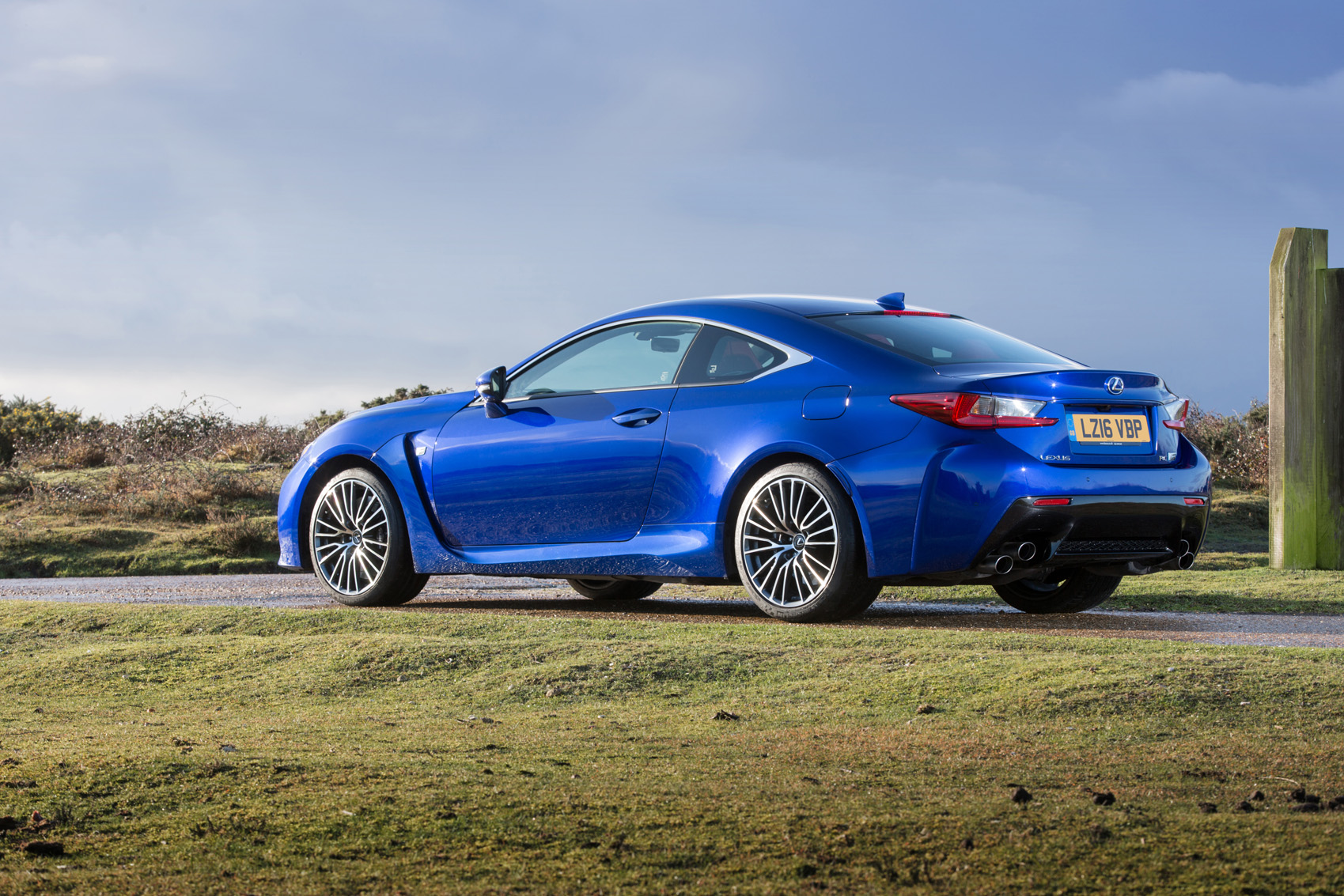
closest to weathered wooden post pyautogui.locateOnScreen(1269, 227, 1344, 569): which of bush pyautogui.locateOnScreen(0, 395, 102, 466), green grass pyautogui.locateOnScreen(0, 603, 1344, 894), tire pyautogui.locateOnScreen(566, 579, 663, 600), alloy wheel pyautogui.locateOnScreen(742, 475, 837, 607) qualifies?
tire pyautogui.locateOnScreen(566, 579, 663, 600)

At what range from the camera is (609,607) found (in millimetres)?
8867

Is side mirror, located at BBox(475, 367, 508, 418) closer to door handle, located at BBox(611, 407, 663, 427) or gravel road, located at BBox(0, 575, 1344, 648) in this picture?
door handle, located at BBox(611, 407, 663, 427)

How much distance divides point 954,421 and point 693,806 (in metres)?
3.31

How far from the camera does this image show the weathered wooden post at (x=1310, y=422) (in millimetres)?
10523

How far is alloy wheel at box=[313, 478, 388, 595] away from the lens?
8609 mm

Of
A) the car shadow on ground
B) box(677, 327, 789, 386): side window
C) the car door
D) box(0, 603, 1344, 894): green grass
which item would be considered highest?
box(677, 327, 789, 386): side window

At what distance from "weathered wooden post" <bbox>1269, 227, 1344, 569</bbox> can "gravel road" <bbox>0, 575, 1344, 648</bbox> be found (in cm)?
264

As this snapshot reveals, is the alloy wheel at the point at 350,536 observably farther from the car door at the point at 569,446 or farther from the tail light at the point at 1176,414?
the tail light at the point at 1176,414

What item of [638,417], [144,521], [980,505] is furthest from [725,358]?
[144,521]

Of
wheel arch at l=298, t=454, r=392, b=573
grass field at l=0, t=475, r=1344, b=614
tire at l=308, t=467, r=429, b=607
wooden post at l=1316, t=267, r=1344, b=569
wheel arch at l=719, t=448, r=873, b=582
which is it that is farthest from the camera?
wooden post at l=1316, t=267, r=1344, b=569

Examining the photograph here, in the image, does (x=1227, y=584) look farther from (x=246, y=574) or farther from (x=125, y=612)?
(x=246, y=574)

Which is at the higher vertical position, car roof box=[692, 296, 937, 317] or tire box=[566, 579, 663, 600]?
car roof box=[692, 296, 937, 317]

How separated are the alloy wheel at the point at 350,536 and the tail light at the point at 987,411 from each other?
143 inches

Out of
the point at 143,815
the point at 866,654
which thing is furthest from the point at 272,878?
the point at 866,654
